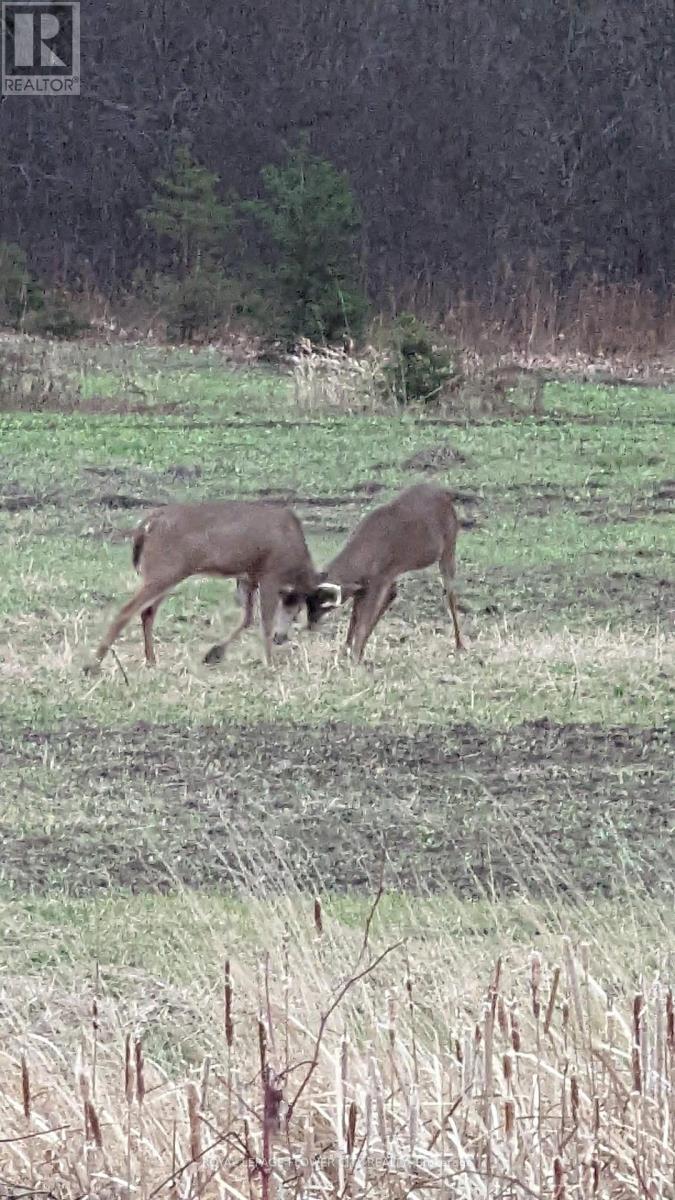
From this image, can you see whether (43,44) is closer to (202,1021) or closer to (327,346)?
(327,346)

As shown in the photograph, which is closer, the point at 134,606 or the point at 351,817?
the point at 351,817

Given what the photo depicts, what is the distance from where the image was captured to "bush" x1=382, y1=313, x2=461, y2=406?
891 inches

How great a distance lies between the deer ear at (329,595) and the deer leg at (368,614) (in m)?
0.17

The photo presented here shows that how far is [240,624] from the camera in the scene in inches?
437

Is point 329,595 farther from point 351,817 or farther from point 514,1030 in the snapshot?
point 514,1030

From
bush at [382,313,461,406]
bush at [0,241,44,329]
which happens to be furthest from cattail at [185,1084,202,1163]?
bush at [0,241,44,329]

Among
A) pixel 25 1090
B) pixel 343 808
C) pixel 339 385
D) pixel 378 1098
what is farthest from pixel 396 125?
pixel 25 1090

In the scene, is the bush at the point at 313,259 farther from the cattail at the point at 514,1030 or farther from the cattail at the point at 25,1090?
the cattail at the point at 25,1090

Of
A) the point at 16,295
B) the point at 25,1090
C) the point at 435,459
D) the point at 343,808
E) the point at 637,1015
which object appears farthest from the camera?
the point at 16,295

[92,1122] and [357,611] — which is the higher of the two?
[92,1122]

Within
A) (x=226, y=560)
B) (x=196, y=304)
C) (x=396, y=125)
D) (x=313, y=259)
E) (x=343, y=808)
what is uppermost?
(x=396, y=125)

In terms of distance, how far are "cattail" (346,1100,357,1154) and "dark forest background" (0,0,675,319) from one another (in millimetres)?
34944

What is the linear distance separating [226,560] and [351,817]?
3.14 meters

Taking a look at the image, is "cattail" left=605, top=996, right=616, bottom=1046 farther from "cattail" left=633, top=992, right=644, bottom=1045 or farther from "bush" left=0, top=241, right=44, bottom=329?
"bush" left=0, top=241, right=44, bottom=329
